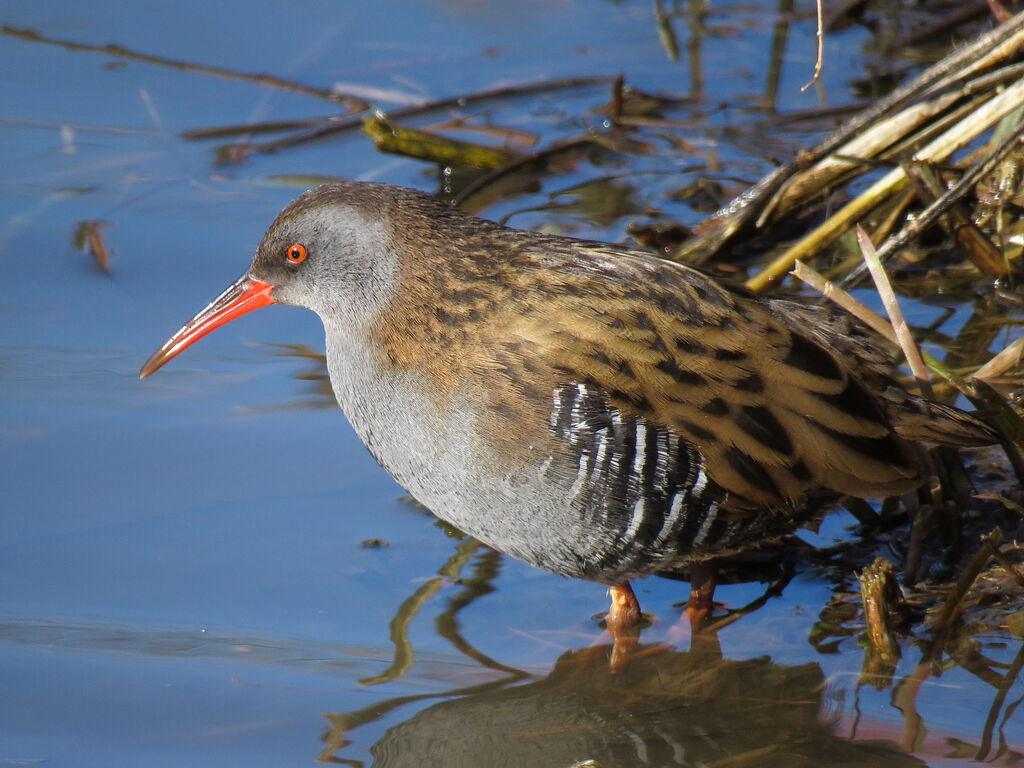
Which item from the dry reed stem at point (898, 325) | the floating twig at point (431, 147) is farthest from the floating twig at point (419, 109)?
the dry reed stem at point (898, 325)

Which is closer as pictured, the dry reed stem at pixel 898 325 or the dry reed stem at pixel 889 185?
the dry reed stem at pixel 898 325

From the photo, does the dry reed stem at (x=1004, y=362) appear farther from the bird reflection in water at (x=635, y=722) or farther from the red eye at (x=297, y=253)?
the red eye at (x=297, y=253)

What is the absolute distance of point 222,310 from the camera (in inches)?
144

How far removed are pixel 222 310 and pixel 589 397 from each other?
3.64 ft

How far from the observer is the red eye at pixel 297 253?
3475 millimetres

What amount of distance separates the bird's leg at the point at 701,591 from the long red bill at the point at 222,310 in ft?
4.21

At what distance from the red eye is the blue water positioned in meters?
0.71

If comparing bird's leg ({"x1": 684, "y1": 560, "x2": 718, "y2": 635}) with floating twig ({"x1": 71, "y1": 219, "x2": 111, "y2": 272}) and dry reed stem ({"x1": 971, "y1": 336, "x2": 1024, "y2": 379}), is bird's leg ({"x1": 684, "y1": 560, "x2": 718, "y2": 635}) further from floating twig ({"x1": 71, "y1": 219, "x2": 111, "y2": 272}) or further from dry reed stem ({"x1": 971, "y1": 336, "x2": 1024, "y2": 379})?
floating twig ({"x1": 71, "y1": 219, "x2": 111, "y2": 272})

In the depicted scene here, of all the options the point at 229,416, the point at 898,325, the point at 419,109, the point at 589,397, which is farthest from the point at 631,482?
the point at 419,109

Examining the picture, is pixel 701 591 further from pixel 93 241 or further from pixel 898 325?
pixel 93 241

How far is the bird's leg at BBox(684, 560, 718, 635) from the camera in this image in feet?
11.4

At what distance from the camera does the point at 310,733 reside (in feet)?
9.86

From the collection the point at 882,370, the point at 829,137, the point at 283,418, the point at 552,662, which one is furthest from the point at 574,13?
the point at 552,662

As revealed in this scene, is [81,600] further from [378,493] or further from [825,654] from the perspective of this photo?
[825,654]
